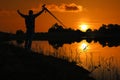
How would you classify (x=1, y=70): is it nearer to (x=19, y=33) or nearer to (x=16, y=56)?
(x=16, y=56)

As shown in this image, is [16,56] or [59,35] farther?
[59,35]

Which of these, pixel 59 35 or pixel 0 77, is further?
pixel 59 35

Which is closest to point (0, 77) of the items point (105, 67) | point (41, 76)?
point (41, 76)

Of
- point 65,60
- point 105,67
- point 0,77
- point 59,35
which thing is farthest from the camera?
point 59,35

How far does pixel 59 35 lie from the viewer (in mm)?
→ 111375

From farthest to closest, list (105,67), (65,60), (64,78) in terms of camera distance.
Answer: (65,60) → (105,67) → (64,78)

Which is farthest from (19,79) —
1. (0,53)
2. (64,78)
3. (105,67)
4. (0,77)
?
(105,67)

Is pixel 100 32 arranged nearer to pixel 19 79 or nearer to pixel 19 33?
pixel 19 33

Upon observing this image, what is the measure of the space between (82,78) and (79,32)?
9979 centimetres

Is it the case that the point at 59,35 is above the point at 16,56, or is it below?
above

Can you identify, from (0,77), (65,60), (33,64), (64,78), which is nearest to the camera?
(0,77)

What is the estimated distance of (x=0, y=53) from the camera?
17922 millimetres

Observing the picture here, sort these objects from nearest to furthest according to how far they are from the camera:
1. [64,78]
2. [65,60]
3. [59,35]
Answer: [64,78]
[65,60]
[59,35]

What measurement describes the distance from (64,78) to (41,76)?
40.5 inches
